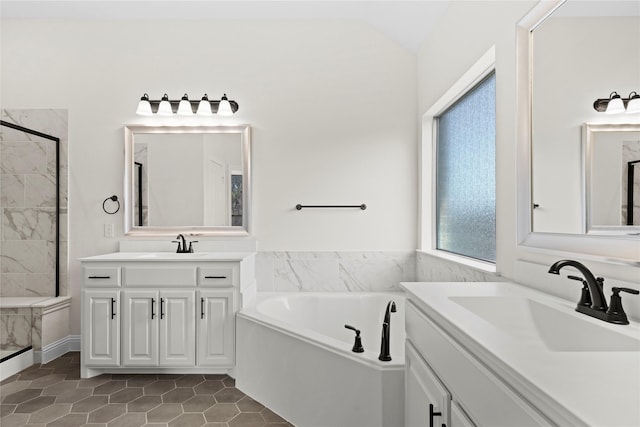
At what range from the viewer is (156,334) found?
250 cm

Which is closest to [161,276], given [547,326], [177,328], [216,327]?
[177,328]

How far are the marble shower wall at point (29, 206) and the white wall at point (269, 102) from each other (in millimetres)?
114

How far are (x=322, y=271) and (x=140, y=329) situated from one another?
4.47 ft

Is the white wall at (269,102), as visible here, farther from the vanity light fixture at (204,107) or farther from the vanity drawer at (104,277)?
the vanity drawer at (104,277)

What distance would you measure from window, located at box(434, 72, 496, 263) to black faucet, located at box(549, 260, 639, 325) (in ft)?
3.28

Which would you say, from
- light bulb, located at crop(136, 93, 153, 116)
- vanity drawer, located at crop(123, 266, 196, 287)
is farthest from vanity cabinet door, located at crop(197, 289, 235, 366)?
light bulb, located at crop(136, 93, 153, 116)

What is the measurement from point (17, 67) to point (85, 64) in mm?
544

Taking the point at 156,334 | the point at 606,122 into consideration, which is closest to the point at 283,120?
the point at 156,334

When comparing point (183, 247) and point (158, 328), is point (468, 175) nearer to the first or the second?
point (183, 247)

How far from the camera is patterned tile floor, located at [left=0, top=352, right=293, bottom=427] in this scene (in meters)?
2.00

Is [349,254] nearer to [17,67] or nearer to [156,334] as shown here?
[156,334]

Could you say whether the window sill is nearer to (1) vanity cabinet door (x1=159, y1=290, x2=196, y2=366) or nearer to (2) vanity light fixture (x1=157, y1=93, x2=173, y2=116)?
(1) vanity cabinet door (x1=159, y1=290, x2=196, y2=366)

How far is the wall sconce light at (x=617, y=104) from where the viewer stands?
1048 mm

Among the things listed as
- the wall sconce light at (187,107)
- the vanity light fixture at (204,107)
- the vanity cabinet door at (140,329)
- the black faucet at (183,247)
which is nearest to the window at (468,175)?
the wall sconce light at (187,107)
